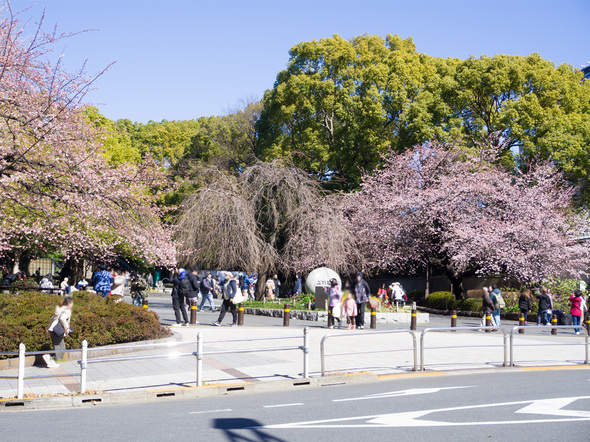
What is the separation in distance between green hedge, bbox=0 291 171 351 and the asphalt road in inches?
181

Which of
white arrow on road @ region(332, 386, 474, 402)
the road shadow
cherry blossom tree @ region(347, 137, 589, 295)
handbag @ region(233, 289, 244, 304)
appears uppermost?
cherry blossom tree @ region(347, 137, 589, 295)

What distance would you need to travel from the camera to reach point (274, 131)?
4581 cm

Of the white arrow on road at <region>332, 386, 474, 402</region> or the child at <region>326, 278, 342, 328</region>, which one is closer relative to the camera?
the white arrow on road at <region>332, 386, 474, 402</region>

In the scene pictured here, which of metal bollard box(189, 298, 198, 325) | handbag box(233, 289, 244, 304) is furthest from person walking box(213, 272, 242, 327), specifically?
metal bollard box(189, 298, 198, 325)

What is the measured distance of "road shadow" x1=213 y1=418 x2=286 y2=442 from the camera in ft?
23.7

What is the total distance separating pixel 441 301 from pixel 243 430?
28543 millimetres

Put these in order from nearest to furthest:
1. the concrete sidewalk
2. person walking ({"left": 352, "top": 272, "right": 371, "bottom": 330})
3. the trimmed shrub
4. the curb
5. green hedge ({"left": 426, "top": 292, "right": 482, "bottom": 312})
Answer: the curb
the concrete sidewalk
person walking ({"left": 352, "top": 272, "right": 371, "bottom": 330})
green hedge ({"left": 426, "top": 292, "right": 482, "bottom": 312})
the trimmed shrub

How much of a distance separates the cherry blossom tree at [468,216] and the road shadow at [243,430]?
25983mm

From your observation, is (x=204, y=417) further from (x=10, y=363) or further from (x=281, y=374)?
(x=10, y=363)

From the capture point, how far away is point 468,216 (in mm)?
34531

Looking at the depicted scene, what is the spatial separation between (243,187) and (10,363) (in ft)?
63.9

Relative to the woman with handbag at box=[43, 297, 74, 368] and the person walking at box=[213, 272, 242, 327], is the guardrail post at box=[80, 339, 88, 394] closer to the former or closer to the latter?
the woman with handbag at box=[43, 297, 74, 368]

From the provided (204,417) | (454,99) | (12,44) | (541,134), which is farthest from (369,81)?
(204,417)

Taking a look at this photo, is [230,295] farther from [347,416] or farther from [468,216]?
[468,216]
